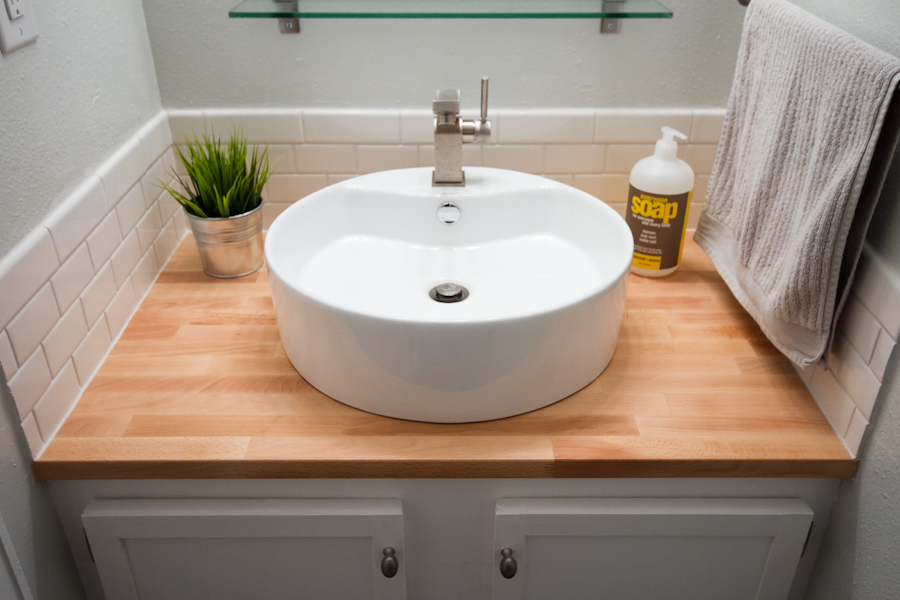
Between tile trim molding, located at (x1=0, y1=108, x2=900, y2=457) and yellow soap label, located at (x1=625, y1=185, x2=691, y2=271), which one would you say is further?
yellow soap label, located at (x1=625, y1=185, x2=691, y2=271)

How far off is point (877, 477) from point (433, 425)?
1.73 ft

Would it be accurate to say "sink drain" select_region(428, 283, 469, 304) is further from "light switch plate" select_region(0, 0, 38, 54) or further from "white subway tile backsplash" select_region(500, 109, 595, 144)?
"light switch plate" select_region(0, 0, 38, 54)

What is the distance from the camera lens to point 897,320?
78 cm

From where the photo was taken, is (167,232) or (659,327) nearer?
(659,327)

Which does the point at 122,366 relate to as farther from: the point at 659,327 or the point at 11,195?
the point at 659,327

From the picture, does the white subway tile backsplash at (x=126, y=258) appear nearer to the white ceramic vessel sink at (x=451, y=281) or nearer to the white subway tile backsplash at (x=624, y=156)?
the white ceramic vessel sink at (x=451, y=281)

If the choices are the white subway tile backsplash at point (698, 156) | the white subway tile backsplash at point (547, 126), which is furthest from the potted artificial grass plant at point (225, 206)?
the white subway tile backsplash at point (698, 156)

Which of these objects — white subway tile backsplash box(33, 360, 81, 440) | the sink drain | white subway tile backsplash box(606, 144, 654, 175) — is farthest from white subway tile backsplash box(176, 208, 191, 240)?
white subway tile backsplash box(606, 144, 654, 175)

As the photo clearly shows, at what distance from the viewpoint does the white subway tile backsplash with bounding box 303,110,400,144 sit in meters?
1.25

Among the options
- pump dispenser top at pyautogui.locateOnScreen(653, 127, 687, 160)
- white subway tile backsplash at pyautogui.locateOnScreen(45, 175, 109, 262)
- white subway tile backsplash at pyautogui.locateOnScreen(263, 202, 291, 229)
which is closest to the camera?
white subway tile backsplash at pyautogui.locateOnScreen(45, 175, 109, 262)

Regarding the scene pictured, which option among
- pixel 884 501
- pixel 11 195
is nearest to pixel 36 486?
pixel 11 195

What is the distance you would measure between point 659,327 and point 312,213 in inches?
22.3

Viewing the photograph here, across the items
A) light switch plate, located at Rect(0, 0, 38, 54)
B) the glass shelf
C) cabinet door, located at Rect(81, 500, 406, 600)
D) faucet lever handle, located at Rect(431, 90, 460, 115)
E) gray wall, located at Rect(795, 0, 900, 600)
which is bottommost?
cabinet door, located at Rect(81, 500, 406, 600)

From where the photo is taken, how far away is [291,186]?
132 centimetres
